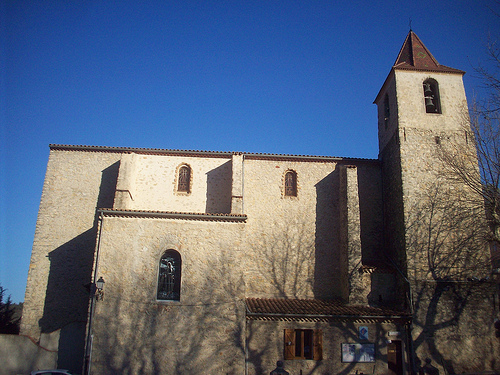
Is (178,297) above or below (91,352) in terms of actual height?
above

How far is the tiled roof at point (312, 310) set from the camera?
1427 centimetres

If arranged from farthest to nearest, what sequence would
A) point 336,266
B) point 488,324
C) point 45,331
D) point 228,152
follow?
1. point 228,152
2. point 336,266
3. point 45,331
4. point 488,324

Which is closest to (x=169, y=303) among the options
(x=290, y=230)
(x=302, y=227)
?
(x=290, y=230)

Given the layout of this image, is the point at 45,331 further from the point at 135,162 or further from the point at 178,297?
the point at 135,162

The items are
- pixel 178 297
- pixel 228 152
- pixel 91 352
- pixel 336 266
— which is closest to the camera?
pixel 91 352

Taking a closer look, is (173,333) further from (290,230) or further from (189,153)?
(189,153)

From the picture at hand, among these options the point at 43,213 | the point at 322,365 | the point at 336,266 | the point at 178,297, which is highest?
the point at 43,213

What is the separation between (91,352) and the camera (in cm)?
1277

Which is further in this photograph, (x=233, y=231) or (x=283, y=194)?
(x=283, y=194)

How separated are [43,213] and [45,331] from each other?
5081mm

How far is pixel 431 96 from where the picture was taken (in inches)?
714

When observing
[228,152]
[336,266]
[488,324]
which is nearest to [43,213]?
[228,152]

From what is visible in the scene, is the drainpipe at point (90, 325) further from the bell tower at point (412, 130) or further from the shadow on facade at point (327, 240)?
the bell tower at point (412, 130)

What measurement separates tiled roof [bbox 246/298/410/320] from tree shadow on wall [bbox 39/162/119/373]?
7073mm
